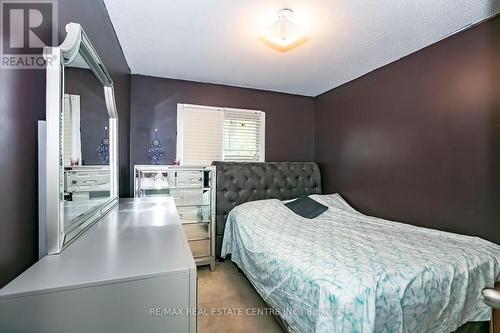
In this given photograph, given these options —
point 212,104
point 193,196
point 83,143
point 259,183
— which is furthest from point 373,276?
point 212,104

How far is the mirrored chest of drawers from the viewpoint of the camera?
2879 mm

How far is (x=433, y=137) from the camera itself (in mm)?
2291

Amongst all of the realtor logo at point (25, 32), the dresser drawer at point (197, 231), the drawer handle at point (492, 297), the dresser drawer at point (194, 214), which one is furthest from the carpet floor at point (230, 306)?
the realtor logo at point (25, 32)

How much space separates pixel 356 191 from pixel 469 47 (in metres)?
1.82

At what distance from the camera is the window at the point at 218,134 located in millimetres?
3303

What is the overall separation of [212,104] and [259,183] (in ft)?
4.35

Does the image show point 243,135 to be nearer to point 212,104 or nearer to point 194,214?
point 212,104

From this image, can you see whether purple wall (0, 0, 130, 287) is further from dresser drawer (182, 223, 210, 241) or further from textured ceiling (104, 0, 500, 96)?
dresser drawer (182, 223, 210, 241)

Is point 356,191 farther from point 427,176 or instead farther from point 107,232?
point 107,232

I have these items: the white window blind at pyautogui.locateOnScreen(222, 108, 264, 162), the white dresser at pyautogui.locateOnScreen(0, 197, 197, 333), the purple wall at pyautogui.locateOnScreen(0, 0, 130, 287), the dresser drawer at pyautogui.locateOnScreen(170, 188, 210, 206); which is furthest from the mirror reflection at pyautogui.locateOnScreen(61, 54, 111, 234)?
the white window blind at pyautogui.locateOnScreen(222, 108, 264, 162)

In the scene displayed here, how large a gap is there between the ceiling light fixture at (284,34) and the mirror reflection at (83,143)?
1.37 metres

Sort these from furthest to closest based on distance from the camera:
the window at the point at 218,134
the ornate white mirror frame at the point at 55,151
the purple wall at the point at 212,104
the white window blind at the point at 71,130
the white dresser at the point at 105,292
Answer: the window at the point at 218,134 → the purple wall at the point at 212,104 → the white window blind at the point at 71,130 → the ornate white mirror frame at the point at 55,151 → the white dresser at the point at 105,292

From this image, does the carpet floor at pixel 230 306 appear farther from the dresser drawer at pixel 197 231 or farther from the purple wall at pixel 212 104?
the purple wall at pixel 212 104

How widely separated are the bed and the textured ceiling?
177 cm
